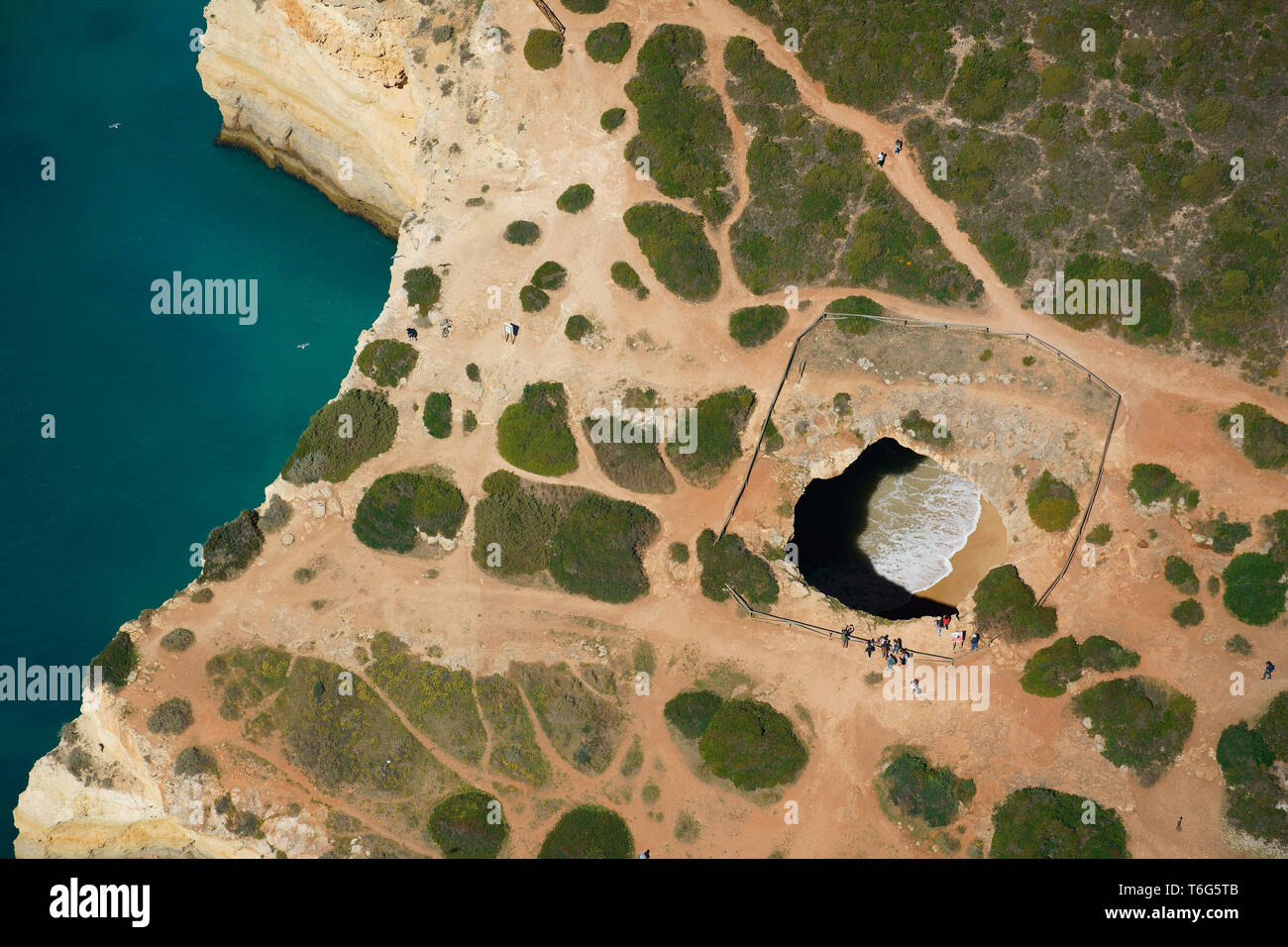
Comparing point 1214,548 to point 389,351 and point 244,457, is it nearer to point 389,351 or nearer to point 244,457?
point 389,351

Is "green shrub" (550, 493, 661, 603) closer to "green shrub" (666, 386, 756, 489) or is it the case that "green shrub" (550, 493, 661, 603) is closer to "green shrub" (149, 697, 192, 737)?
"green shrub" (666, 386, 756, 489)

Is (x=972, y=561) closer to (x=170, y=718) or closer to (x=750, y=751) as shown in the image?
(x=750, y=751)

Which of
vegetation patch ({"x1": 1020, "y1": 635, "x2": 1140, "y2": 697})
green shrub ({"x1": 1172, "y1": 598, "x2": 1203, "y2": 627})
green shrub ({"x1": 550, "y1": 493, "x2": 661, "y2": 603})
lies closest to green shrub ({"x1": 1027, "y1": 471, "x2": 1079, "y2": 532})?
vegetation patch ({"x1": 1020, "y1": 635, "x2": 1140, "y2": 697})

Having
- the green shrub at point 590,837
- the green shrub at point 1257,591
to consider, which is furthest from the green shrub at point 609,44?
the green shrub at point 1257,591

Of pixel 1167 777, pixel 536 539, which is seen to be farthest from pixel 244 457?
pixel 1167 777

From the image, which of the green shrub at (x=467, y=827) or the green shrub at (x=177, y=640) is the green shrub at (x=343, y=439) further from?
the green shrub at (x=467, y=827)

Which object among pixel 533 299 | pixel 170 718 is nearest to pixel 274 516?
pixel 170 718
